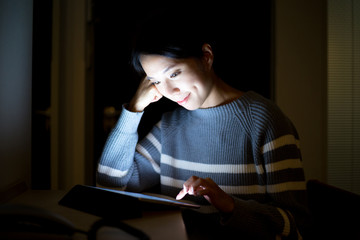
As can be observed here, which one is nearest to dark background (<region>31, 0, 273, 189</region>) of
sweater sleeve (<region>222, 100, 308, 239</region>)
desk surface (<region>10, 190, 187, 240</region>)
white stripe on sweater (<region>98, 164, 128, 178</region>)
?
white stripe on sweater (<region>98, 164, 128, 178</region>)

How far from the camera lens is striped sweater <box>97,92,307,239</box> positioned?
28.5 inches

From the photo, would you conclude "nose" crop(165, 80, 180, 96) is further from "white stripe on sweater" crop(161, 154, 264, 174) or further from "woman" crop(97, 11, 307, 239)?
"white stripe on sweater" crop(161, 154, 264, 174)

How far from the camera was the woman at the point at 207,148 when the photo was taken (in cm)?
71

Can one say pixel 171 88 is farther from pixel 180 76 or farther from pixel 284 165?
pixel 284 165

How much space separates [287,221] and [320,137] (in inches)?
39.7

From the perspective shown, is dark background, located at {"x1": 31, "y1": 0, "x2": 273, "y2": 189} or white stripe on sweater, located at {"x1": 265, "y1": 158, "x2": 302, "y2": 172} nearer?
white stripe on sweater, located at {"x1": 265, "y1": 158, "x2": 302, "y2": 172}

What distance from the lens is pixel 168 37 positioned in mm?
794

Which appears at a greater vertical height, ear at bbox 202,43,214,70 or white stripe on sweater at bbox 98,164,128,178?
ear at bbox 202,43,214,70

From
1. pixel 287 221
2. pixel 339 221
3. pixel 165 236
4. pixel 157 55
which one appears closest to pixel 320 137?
pixel 339 221

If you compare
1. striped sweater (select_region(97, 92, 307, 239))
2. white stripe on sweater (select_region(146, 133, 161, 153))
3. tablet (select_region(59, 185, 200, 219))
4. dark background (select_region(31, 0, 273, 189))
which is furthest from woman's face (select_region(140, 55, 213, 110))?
dark background (select_region(31, 0, 273, 189))

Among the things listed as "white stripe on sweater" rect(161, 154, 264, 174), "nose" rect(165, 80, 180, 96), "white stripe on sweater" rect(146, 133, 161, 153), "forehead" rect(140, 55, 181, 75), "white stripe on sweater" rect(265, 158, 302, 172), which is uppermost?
"forehead" rect(140, 55, 181, 75)

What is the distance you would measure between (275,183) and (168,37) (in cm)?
52

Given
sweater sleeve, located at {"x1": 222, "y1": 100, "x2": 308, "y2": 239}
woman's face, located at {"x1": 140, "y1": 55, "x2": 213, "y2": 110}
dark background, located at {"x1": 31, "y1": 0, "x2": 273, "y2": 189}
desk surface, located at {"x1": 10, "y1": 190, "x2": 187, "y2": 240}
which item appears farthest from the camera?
dark background, located at {"x1": 31, "y1": 0, "x2": 273, "y2": 189}

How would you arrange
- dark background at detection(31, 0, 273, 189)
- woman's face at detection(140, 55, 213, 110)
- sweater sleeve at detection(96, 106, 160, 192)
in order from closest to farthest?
woman's face at detection(140, 55, 213, 110) → sweater sleeve at detection(96, 106, 160, 192) → dark background at detection(31, 0, 273, 189)
